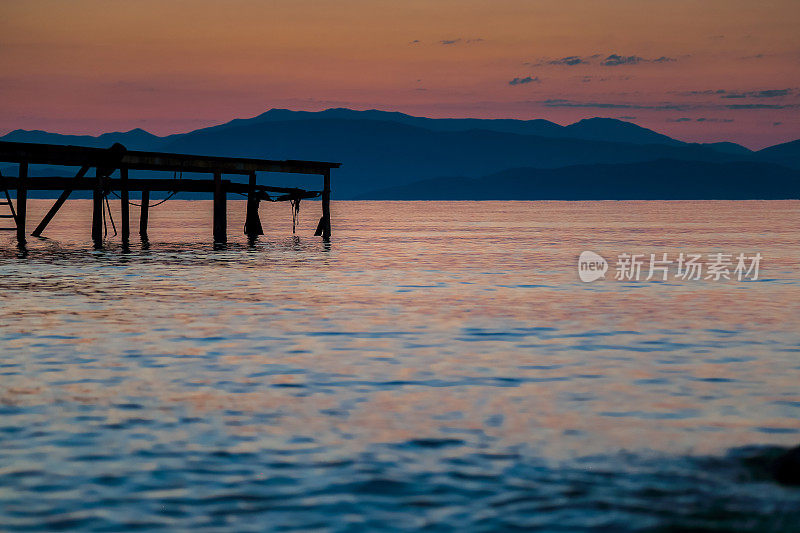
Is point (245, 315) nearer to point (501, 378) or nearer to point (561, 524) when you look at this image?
point (501, 378)

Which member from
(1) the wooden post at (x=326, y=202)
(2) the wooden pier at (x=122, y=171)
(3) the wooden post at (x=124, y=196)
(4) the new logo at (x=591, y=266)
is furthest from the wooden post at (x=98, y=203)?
(4) the new logo at (x=591, y=266)

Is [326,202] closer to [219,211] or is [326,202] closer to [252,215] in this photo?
[219,211]

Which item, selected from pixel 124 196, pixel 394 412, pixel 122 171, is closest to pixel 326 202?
pixel 124 196

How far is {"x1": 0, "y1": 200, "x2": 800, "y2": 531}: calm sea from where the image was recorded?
6.64 meters

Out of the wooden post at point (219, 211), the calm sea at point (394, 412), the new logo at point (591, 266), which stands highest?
the wooden post at point (219, 211)

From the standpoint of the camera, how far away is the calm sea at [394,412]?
6645 mm

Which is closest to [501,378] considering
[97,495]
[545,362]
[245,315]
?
[545,362]

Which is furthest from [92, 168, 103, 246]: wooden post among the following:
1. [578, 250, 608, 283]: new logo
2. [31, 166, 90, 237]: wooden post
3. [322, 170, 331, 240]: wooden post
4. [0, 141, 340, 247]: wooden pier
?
[578, 250, 608, 283]: new logo

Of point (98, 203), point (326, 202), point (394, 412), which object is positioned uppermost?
point (326, 202)

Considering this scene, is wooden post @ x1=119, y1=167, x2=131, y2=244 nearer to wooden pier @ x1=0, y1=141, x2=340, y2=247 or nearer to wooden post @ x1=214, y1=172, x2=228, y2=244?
wooden pier @ x1=0, y1=141, x2=340, y2=247

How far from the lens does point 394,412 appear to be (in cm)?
Result: 961

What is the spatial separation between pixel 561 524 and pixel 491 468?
129 cm

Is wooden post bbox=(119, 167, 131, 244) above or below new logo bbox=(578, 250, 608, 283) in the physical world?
above

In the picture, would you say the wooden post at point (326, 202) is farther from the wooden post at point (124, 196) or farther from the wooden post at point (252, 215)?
the wooden post at point (124, 196)
